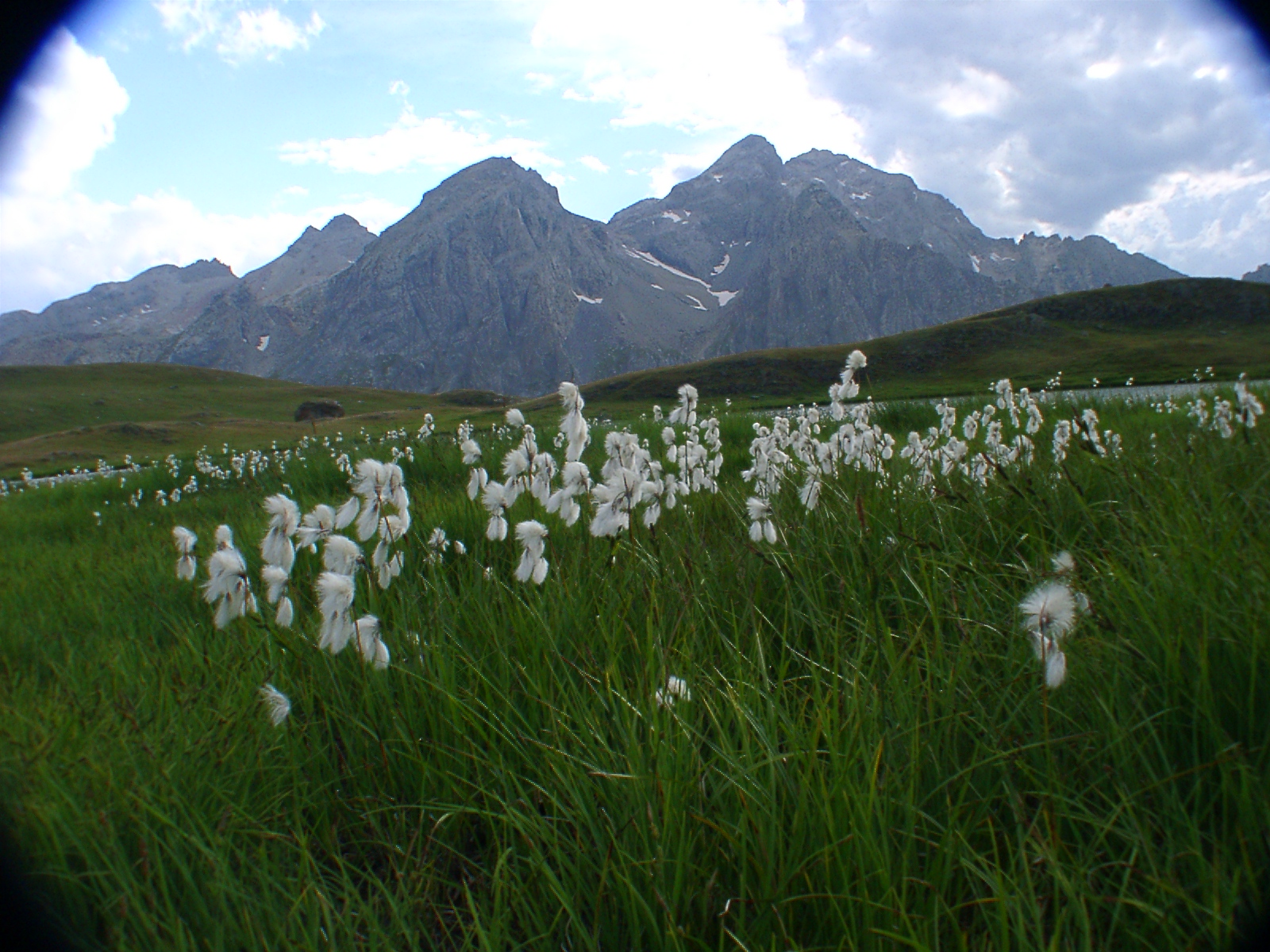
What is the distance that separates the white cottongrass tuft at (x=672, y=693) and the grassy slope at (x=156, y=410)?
32457 millimetres

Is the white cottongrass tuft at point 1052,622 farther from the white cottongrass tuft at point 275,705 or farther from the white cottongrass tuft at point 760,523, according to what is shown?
the white cottongrass tuft at point 275,705

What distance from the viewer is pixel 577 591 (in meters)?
3.03

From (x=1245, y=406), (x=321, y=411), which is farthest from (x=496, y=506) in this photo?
(x=321, y=411)

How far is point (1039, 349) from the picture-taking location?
5416cm

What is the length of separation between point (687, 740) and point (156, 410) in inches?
3864

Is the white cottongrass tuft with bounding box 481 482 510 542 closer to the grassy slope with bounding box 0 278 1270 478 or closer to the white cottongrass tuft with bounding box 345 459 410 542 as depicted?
the white cottongrass tuft with bounding box 345 459 410 542

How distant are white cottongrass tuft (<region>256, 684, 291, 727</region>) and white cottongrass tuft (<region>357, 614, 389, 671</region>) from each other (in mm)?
270

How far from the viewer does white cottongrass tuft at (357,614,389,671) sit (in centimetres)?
228

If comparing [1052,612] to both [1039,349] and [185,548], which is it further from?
[1039,349]

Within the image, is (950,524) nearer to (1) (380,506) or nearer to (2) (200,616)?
(1) (380,506)

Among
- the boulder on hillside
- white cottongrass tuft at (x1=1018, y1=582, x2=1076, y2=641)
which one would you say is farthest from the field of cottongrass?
the boulder on hillside

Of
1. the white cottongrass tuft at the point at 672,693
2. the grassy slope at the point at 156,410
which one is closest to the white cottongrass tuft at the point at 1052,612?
the white cottongrass tuft at the point at 672,693

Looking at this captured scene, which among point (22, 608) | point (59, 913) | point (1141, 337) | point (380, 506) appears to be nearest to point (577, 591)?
point (380, 506)

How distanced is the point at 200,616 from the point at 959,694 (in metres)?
4.09
